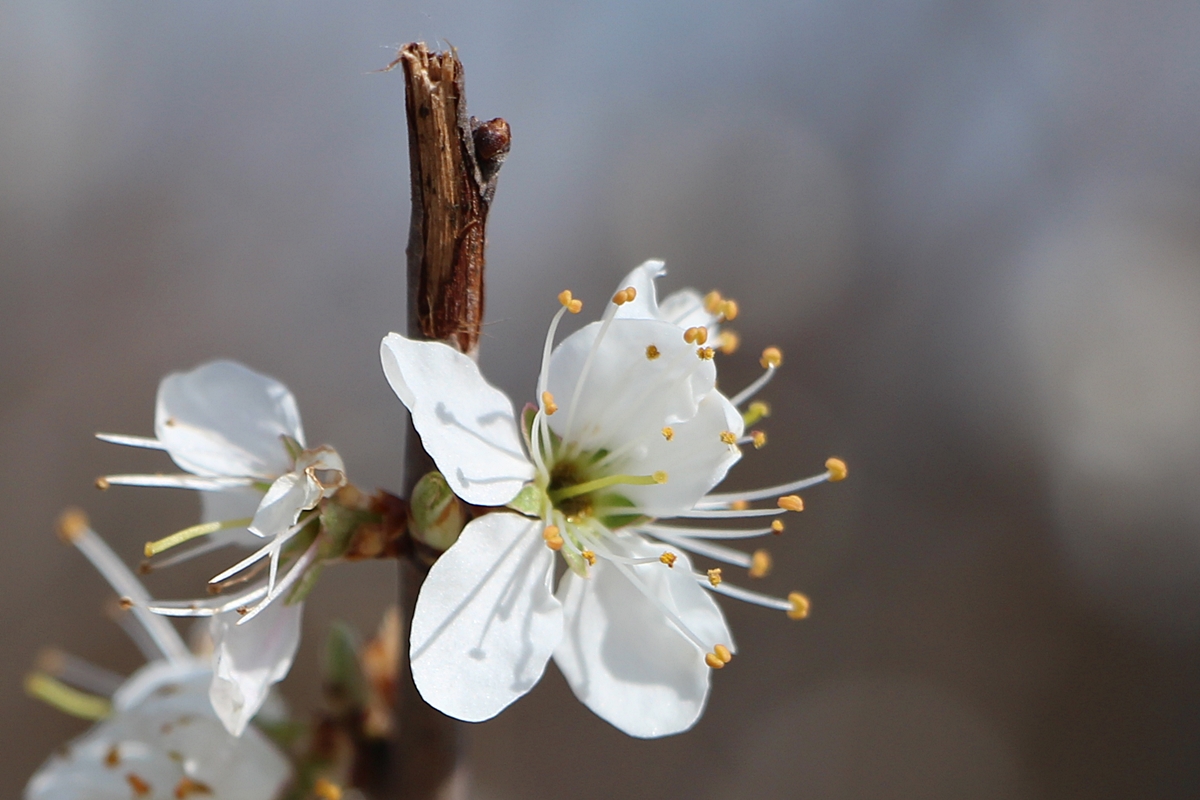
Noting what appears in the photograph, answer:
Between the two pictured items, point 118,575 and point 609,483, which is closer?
point 609,483

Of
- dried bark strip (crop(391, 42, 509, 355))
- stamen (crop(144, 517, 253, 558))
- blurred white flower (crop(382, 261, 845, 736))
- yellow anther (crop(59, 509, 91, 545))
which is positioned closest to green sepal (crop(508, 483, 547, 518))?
blurred white flower (crop(382, 261, 845, 736))

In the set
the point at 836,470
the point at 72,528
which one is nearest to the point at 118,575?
the point at 72,528

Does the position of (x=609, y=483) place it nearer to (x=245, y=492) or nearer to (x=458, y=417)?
(x=458, y=417)

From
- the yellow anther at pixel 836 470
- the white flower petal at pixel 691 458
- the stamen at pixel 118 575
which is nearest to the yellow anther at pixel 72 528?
the stamen at pixel 118 575

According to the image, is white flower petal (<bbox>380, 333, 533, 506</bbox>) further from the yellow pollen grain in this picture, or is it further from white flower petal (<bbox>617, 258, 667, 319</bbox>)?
the yellow pollen grain

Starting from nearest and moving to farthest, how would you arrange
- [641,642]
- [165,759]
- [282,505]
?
[282,505]
[641,642]
[165,759]

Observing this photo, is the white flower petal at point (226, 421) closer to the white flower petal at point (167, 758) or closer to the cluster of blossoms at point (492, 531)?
the cluster of blossoms at point (492, 531)
